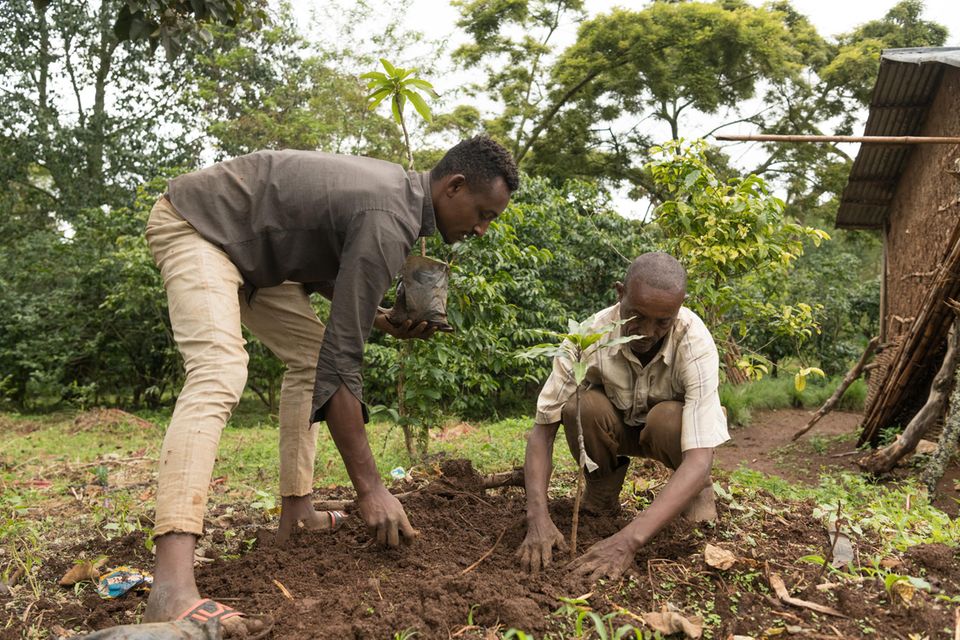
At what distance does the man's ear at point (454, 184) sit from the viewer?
8.63 feet

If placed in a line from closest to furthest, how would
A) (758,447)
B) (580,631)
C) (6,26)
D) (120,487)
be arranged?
(580,631)
(120,487)
(758,447)
(6,26)

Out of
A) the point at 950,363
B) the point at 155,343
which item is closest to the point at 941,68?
the point at 950,363

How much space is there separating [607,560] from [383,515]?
0.72 m

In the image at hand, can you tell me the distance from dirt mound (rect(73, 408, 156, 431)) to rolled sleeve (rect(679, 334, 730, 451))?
780 centimetres

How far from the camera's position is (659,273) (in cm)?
265

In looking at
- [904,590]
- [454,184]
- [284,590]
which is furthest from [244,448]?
[904,590]

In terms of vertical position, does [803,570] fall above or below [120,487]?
above

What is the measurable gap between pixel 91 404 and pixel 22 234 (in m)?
5.02

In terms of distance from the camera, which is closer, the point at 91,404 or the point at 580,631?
the point at 580,631

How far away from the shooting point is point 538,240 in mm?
10312

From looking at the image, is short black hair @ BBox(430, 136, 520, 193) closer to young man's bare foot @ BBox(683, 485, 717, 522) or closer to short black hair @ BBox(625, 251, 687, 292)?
short black hair @ BBox(625, 251, 687, 292)

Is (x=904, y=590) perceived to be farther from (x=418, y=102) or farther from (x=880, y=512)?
(x=418, y=102)

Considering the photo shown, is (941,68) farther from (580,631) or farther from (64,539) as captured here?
(64,539)

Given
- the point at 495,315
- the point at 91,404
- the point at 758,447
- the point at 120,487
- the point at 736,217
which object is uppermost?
the point at 736,217
